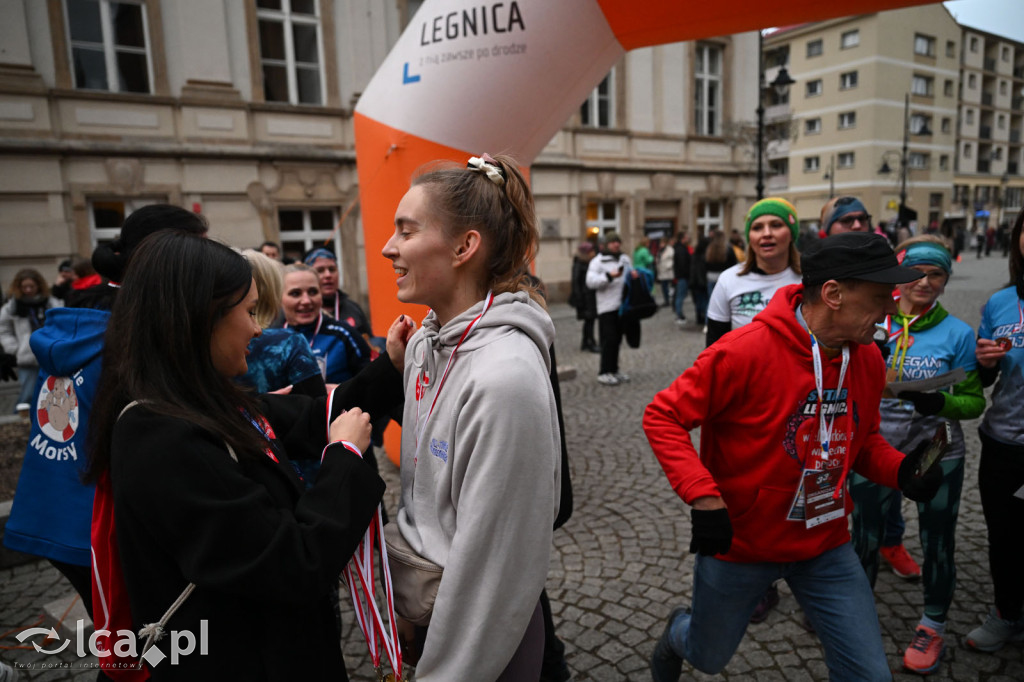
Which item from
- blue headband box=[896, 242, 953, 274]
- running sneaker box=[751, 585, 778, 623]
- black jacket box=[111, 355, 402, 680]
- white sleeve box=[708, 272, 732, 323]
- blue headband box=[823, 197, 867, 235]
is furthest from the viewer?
blue headband box=[823, 197, 867, 235]

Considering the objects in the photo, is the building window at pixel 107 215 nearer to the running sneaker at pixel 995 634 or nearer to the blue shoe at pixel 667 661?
the blue shoe at pixel 667 661

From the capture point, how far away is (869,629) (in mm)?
1873

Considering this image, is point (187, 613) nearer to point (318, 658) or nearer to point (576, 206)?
point (318, 658)

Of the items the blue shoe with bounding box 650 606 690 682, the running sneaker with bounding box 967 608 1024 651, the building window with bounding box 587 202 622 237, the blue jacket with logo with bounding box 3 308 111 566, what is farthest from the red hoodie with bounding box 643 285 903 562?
the building window with bounding box 587 202 622 237

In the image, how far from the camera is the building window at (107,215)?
1138 cm

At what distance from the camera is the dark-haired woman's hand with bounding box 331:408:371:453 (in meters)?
1.45

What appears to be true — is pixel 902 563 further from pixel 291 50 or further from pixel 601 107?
pixel 601 107

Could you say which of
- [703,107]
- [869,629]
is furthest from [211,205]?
[703,107]

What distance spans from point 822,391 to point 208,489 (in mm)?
1804

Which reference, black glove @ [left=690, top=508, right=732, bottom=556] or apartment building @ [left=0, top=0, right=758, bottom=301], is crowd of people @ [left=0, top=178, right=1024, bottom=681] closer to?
black glove @ [left=690, top=508, right=732, bottom=556]

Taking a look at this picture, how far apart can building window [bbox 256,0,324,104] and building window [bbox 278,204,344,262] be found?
2.29m

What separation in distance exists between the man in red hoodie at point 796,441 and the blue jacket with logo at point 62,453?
1.85 metres

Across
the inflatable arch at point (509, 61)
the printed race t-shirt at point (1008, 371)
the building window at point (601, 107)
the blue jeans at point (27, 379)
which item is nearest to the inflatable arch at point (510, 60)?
the inflatable arch at point (509, 61)

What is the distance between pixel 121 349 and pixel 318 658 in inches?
31.8
